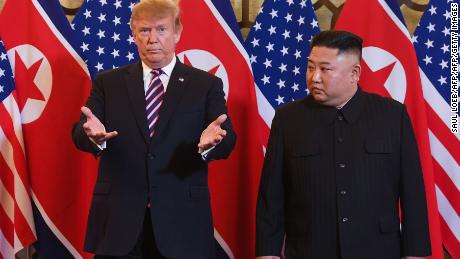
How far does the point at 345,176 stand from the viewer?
2.11 metres

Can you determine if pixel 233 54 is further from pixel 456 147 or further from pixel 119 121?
pixel 456 147

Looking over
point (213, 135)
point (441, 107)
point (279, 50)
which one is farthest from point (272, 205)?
point (441, 107)

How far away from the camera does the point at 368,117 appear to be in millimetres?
2178

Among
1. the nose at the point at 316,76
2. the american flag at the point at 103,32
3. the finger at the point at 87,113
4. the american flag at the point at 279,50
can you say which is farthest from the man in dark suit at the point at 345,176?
the american flag at the point at 103,32

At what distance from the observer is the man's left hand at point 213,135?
78.0 inches

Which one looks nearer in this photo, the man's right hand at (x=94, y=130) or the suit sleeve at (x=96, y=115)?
the man's right hand at (x=94, y=130)

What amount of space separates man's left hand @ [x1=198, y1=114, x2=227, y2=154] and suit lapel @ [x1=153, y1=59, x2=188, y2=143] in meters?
0.20

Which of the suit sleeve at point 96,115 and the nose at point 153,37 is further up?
the nose at point 153,37

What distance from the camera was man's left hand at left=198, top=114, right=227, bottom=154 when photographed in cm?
198

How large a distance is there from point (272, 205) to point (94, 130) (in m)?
0.67

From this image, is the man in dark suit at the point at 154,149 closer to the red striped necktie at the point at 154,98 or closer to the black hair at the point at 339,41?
the red striped necktie at the point at 154,98

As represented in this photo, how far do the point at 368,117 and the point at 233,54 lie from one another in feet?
3.07

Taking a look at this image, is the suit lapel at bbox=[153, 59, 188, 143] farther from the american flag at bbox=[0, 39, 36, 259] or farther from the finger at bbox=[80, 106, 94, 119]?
the american flag at bbox=[0, 39, 36, 259]

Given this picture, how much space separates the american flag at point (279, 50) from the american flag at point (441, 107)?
0.52 meters
